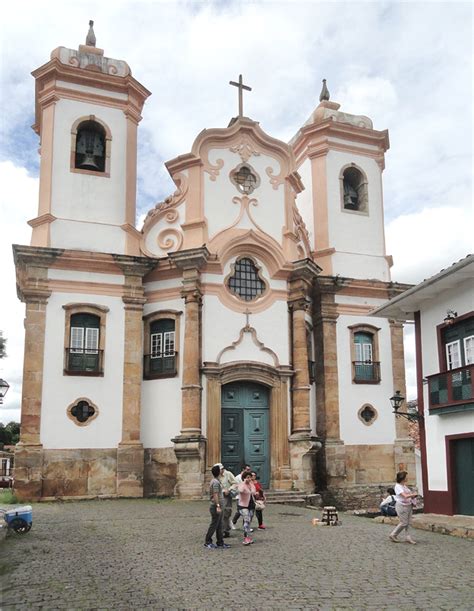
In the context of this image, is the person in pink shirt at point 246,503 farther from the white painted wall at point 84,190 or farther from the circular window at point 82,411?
the white painted wall at point 84,190

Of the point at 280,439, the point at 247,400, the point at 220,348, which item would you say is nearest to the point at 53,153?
the point at 220,348

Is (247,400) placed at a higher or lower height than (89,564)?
higher

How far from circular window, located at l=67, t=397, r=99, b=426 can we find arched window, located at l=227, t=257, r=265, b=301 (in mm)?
5493

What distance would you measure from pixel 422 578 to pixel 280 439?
11616mm

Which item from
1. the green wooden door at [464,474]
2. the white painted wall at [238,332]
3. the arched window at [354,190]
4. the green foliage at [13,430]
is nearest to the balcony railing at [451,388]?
the green wooden door at [464,474]

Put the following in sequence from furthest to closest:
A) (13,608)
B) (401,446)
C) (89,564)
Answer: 1. (401,446)
2. (89,564)
3. (13,608)

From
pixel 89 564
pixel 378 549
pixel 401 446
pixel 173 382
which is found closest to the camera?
pixel 89 564

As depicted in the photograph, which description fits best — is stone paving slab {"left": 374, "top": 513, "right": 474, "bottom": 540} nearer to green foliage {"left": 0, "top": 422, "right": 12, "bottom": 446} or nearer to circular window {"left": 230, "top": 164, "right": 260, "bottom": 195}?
circular window {"left": 230, "top": 164, "right": 260, "bottom": 195}

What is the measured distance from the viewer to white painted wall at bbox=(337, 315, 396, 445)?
2225 cm

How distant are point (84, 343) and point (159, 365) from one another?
2312 mm

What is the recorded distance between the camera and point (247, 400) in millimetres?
20672

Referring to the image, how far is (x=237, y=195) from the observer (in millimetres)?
22016

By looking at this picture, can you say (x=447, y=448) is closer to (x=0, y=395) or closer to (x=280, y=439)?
(x=280, y=439)

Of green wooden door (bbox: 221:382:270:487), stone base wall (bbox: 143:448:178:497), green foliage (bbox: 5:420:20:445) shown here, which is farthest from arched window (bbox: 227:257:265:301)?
green foliage (bbox: 5:420:20:445)
